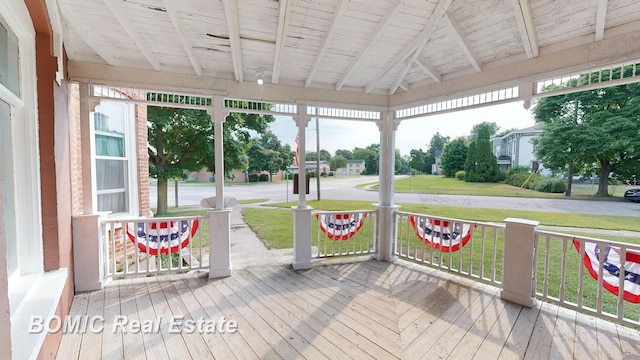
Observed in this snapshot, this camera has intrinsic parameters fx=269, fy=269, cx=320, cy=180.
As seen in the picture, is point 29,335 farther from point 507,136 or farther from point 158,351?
point 507,136

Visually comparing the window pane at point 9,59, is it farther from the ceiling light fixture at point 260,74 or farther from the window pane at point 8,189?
the ceiling light fixture at point 260,74

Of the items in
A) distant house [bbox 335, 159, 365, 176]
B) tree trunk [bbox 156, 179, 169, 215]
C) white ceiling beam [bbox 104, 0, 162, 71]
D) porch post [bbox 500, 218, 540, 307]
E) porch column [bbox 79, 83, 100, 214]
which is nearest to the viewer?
white ceiling beam [bbox 104, 0, 162, 71]

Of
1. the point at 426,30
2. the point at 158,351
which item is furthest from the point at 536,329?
the point at 158,351

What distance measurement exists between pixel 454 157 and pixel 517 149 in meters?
1.77

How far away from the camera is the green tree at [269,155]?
59.4ft

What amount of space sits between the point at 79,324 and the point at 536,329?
4.46 metres

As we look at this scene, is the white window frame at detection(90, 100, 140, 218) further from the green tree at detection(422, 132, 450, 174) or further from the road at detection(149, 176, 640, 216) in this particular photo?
the green tree at detection(422, 132, 450, 174)

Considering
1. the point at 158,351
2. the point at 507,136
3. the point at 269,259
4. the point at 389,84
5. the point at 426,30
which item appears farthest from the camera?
the point at 507,136

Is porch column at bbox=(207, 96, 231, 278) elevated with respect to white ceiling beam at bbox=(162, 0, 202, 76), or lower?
lower

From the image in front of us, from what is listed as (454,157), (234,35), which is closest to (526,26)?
(234,35)

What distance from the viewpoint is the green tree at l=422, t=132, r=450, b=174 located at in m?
9.88

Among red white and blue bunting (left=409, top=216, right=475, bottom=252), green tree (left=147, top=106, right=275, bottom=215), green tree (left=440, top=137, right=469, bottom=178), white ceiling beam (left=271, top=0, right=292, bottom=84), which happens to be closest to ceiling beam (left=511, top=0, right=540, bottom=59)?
white ceiling beam (left=271, top=0, right=292, bottom=84)

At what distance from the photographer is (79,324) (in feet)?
8.63

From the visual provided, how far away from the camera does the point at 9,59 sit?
6.20 feet
